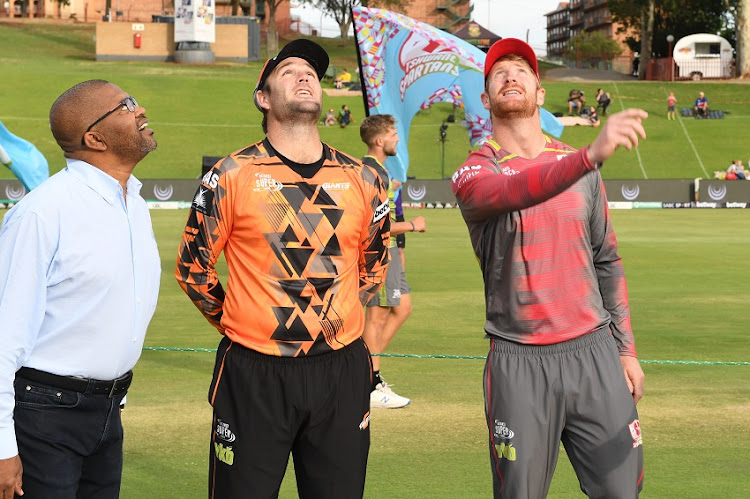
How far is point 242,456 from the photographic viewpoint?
13.9ft

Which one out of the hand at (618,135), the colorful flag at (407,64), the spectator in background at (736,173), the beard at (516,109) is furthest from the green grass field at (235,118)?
the hand at (618,135)

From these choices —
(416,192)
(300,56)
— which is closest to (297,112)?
(300,56)

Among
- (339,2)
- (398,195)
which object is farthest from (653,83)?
(398,195)

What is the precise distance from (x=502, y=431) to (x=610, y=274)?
81cm

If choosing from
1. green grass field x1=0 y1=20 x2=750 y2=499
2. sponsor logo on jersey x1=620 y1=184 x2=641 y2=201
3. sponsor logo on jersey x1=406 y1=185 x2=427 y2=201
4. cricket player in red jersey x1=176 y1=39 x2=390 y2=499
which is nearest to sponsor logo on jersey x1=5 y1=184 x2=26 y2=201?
green grass field x1=0 y1=20 x2=750 y2=499

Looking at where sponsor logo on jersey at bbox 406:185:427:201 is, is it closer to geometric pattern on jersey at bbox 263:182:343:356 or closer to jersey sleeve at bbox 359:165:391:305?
jersey sleeve at bbox 359:165:391:305

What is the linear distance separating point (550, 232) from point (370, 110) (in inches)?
531

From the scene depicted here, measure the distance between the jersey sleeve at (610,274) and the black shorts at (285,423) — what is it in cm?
110

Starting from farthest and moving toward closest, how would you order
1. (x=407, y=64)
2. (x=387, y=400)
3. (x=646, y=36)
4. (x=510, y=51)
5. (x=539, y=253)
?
(x=646, y=36) → (x=407, y=64) → (x=387, y=400) → (x=510, y=51) → (x=539, y=253)

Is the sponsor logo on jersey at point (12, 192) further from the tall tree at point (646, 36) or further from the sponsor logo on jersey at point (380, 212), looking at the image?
the tall tree at point (646, 36)

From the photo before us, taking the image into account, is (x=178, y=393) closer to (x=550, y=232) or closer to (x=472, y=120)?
(x=550, y=232)

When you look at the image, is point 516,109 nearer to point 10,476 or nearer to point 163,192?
point 10,476

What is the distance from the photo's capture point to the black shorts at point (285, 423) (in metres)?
4.23

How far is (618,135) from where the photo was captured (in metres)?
3.44
